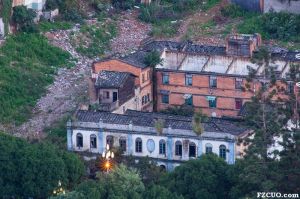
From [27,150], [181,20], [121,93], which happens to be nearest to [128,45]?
[181,20]

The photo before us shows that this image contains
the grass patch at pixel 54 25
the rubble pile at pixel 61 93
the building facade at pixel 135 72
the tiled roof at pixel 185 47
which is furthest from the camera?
the grass patch at pixel 54 25

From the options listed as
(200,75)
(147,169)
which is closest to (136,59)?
(200,75)

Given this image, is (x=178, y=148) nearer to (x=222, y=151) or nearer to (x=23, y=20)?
(x=222, y=151)

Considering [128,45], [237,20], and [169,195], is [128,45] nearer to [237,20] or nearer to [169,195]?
[237,20]

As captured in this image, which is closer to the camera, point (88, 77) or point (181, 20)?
point (88, 77)

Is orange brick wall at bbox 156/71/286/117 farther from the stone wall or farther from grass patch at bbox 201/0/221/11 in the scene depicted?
grass patch at bbox 201/0/221/11

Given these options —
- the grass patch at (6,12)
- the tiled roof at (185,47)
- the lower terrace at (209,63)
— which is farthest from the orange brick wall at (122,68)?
the grass patch at (6,12)

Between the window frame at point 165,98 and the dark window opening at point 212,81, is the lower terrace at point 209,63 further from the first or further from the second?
Answer: the window frame at point 165,98
